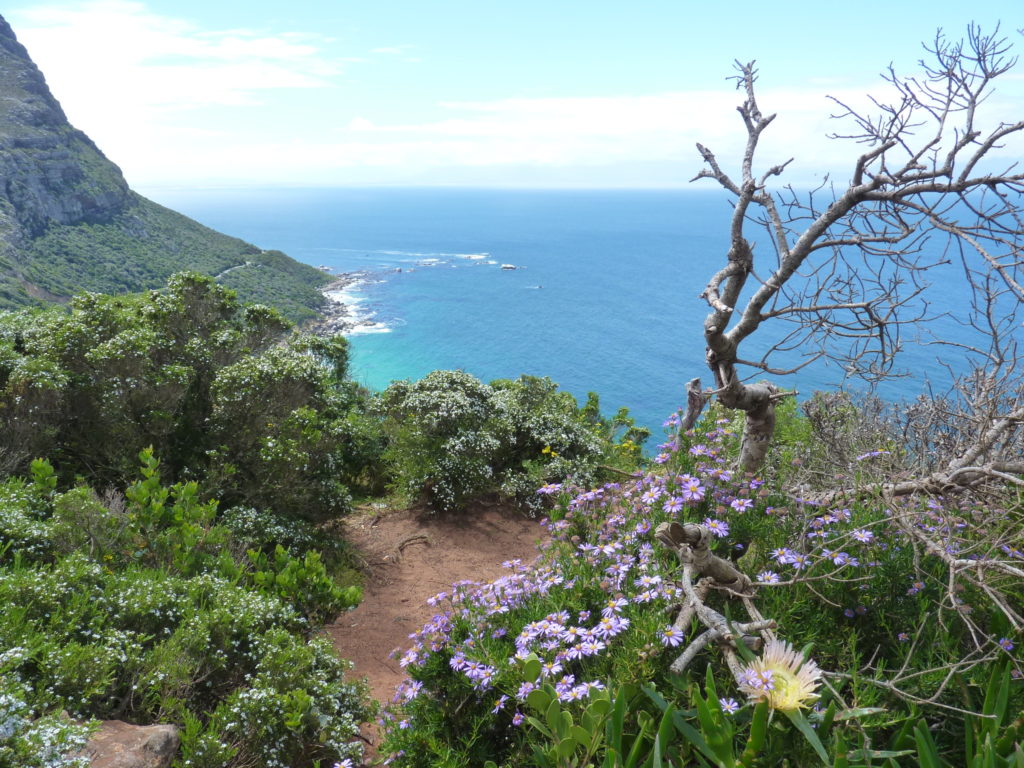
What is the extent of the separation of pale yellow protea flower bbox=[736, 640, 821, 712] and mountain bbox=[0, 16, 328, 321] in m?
48.2

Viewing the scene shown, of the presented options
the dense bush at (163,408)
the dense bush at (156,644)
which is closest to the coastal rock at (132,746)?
the dense bush at (156,644)

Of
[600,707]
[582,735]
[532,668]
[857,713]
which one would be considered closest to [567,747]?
[582,735]

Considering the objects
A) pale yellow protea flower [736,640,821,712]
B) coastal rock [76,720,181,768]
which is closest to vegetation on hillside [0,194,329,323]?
coastal rock [76,720,181,768]

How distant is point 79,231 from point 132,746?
2799 inches

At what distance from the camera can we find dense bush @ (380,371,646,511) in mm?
8188

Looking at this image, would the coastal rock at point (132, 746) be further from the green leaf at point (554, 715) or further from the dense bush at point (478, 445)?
the dense bush at point (478, 445)

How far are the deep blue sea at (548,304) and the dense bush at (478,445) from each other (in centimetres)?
327

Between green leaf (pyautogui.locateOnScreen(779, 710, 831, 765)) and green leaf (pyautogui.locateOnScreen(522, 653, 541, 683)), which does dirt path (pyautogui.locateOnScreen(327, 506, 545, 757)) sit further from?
green leaf (pyautogui.locateOnScreen(779, 710, 831, 765))

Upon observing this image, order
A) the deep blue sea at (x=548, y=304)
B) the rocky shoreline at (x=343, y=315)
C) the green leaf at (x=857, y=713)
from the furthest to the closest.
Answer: the rocky shoreline at (x=343, y=315)
the deep blue sea at (x=548, y=304)
the green leaf at (x=857, y=713)

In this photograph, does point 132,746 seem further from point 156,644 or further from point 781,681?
point 781,681

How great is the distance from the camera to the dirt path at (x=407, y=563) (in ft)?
17.9

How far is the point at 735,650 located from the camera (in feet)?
8.36

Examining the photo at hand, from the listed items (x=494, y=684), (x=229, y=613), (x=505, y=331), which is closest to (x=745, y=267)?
(x=494, y=684)

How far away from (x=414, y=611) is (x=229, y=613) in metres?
2.51
